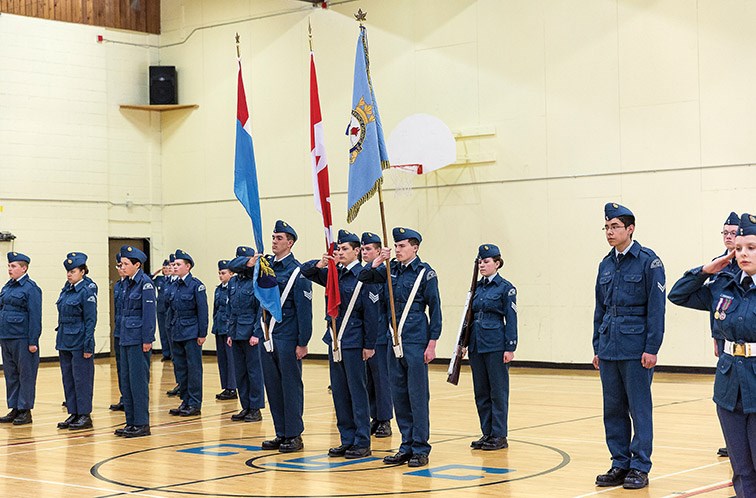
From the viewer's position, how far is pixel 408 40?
63.0 feet

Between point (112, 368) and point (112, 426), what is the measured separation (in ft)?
28.2

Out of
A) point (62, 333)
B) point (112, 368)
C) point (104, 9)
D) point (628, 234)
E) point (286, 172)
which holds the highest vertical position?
point (104, 9)

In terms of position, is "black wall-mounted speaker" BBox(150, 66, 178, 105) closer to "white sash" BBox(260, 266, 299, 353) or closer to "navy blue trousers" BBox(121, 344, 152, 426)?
"navy blue trousers" BBox(121, 344, 152, 426)

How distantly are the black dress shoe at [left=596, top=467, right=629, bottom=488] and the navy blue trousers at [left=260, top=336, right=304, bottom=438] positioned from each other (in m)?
2.94

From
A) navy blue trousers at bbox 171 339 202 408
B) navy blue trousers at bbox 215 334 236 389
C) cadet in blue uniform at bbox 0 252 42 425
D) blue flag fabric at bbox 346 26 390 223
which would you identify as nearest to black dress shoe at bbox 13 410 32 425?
cadet in blue uniform at bbox 0 252 42 425

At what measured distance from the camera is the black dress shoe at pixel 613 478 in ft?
23.8

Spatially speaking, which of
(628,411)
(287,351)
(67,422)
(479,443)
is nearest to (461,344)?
(479,443)

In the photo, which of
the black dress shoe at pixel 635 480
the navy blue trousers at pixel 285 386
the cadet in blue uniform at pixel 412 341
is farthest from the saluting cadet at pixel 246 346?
the black dress shoe at pixel 635 480

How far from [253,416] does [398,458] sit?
12.0 ft

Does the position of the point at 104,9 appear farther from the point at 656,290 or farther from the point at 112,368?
the point at 656,290

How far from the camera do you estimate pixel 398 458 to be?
8.37 metres

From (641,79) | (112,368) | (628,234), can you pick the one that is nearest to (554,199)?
(641,79)

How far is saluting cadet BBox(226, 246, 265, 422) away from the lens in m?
11.7

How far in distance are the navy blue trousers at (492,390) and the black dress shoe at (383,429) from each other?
1.22 m
